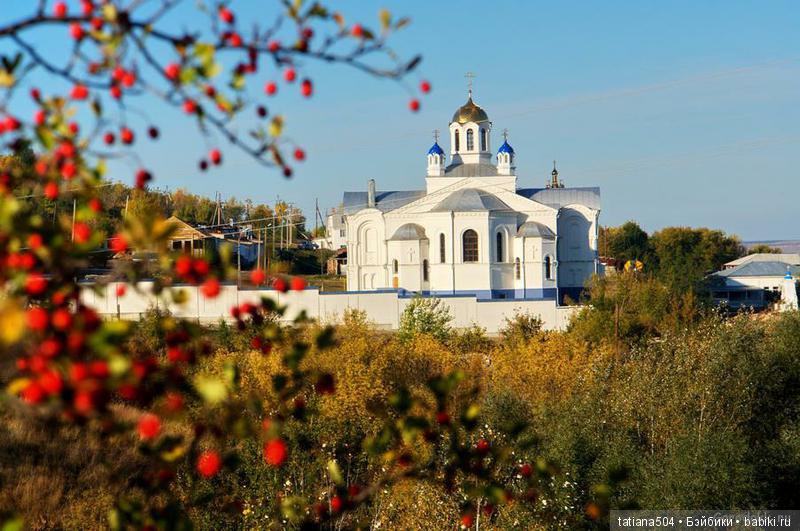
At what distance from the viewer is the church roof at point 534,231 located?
44.6m

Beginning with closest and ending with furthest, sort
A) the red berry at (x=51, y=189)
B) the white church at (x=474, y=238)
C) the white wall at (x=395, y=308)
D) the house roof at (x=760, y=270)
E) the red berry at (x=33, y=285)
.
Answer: the red berry at (x=33, y=285), the red berry at (x=51, y=189), the white wall at (x=395, y=308), the white church at (x=474, y=238), the house roof at (x=760, y=270)

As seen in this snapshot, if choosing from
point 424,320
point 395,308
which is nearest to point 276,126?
point 424,320

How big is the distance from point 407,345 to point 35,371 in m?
26.4

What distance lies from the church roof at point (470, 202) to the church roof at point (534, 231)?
133cm

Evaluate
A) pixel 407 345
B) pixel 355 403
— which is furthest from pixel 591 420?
pixel 407 345

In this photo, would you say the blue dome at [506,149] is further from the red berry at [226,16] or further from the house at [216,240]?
the red berry at [226,16]

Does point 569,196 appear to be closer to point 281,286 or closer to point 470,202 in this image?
point 470,202

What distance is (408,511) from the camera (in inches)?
641

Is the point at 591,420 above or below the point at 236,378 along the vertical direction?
below

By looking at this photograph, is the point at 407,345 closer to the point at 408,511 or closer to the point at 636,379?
the point at 636,379

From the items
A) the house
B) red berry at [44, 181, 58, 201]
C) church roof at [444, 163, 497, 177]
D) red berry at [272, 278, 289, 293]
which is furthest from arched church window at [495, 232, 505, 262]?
red berry at [44, 181, 58, 201]

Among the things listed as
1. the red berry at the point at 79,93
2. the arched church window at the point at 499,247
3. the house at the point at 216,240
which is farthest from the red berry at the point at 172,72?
the arched church window at the point at 499,247

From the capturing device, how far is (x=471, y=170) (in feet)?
163

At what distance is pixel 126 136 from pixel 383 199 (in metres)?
48.4
